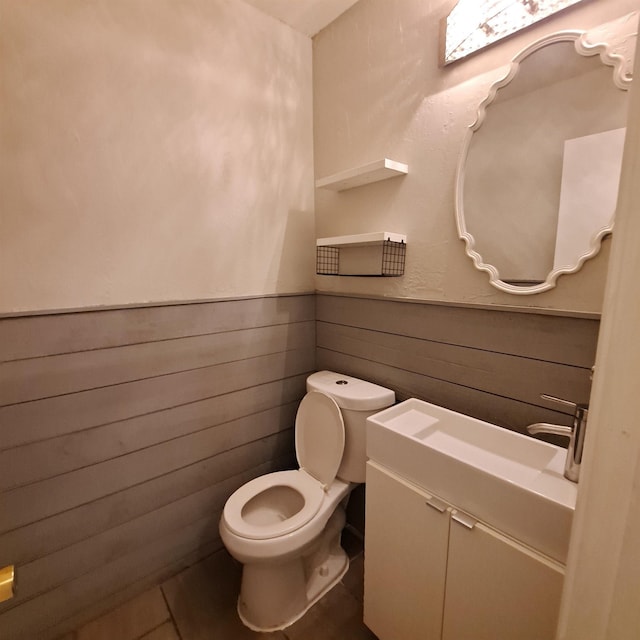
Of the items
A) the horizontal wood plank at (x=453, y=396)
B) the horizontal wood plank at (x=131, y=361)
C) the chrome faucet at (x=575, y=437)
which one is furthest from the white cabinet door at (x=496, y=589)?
the horizontal wood plank at (x=131, y=361)

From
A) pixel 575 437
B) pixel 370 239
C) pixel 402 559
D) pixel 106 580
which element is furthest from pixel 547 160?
pixel 106 580

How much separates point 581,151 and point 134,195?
1.46 m

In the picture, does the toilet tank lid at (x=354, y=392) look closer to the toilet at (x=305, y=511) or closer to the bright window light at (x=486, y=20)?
the toilet at (x=305, y=511)

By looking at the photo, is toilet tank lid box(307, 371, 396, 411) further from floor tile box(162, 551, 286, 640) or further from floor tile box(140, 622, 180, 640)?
floor tile box(140, 622, 180, 640)

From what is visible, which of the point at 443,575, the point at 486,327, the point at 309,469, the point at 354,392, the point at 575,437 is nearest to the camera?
the point at 575,437

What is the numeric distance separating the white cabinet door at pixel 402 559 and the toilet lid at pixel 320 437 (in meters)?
0.33

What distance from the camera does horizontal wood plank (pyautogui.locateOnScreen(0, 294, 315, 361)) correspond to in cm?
111

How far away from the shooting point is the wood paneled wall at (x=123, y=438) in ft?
3.80

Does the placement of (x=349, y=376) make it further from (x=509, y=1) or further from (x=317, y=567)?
(x=509, y=1)

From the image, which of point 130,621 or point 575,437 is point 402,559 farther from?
point 130,621

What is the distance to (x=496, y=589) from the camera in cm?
86

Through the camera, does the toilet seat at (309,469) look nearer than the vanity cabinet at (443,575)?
No

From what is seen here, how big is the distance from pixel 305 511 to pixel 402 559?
414 mm

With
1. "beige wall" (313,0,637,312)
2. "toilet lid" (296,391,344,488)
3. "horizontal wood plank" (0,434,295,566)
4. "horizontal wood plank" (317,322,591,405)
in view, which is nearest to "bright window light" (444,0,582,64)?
"beige wall" (313,0,637,312)
